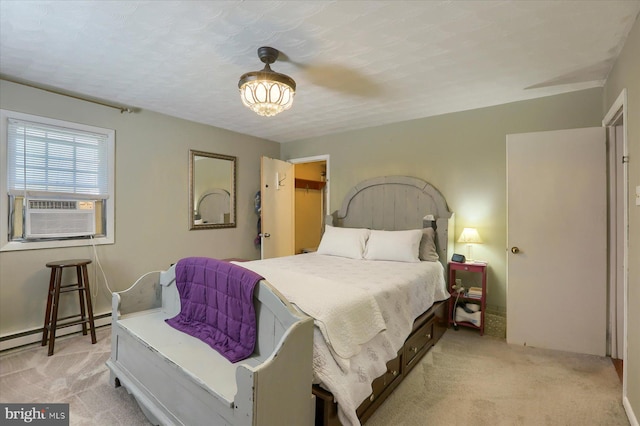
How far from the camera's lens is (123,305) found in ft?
7.47

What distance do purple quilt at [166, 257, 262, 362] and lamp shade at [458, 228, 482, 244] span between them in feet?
7.98

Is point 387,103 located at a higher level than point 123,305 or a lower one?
higher

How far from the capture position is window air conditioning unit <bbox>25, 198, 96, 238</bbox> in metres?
2.87

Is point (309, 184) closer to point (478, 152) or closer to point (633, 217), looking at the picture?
point (478, 152)

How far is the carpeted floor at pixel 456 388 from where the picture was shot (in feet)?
6.17

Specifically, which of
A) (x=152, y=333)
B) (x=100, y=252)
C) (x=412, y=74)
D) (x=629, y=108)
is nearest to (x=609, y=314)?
(x=629, y=108)

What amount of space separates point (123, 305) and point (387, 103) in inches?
118

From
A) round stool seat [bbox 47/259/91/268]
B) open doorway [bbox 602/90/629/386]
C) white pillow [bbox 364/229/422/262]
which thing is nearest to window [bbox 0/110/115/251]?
round stool seat [bbox 47/259/91/268]

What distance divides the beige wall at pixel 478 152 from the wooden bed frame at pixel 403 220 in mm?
157


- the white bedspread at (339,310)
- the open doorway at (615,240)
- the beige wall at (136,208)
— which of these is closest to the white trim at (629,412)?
the open doorway at (615,240)

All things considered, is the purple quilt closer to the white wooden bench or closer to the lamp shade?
the white wooden bench

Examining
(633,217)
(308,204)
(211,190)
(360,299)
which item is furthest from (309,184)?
(633,217)

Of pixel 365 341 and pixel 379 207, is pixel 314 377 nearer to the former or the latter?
pixel 365 341

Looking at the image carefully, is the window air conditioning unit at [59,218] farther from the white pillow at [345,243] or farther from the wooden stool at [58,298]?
the white pillow at [345,243]
